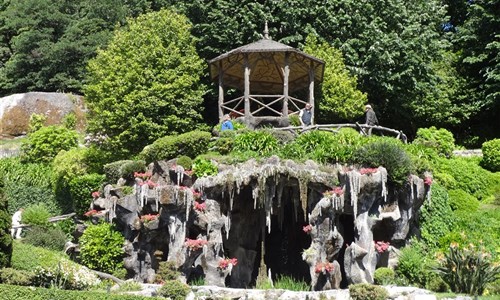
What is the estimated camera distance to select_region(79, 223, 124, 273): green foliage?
2038 centimetres

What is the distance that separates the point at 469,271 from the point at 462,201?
25.0 feet

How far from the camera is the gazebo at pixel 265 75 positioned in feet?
80.5

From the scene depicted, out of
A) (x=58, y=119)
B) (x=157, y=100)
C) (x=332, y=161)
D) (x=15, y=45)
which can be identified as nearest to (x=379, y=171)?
(x=332, y=161)

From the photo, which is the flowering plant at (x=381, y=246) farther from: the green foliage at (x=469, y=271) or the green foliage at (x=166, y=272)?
the green foliage at (x=166, y=272)

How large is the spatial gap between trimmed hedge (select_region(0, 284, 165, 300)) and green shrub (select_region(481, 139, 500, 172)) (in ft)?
56.9

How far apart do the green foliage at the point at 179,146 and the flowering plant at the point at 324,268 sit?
17.0 ft

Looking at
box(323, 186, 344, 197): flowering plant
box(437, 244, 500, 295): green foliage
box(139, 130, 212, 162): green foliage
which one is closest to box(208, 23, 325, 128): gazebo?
box(139, 130, 212, 162): green foliage

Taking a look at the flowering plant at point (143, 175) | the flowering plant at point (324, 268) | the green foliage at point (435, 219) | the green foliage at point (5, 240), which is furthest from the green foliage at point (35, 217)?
the green foliage at point (435, 219)

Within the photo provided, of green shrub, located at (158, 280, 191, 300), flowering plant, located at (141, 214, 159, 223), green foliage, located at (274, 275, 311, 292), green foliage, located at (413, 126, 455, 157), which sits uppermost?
green foliage, located at (413, 126, 455, 157)

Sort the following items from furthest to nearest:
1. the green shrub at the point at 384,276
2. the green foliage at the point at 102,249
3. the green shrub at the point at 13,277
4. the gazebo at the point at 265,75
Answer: the gazebo at the point at 265,75, the green foliage at the point at 102,249, the green shrub at the point at 384,276, the green shrub at the point at 13,277

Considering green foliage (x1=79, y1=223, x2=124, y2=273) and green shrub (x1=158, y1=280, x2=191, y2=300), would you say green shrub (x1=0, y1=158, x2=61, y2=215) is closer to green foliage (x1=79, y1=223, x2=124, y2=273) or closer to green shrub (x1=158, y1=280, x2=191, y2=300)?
green foliage (x1=79, y1=223, x2=124, y2=273)

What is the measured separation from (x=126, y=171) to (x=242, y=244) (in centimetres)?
437

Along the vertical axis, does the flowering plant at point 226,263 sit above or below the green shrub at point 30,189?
below

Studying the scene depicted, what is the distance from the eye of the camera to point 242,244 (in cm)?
2150
